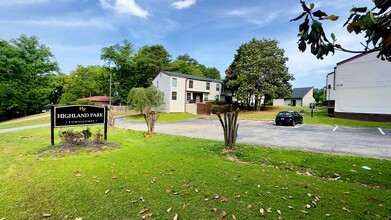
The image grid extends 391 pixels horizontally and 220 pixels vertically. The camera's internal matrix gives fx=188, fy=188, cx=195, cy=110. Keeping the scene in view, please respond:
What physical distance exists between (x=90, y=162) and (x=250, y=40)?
33.8m

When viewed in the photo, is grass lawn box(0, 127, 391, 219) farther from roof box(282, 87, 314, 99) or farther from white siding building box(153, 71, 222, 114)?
roof box(282, 87, 314, 99)

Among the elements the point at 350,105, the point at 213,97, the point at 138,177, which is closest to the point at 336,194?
the point at 138,177

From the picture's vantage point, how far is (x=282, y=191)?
3703mm

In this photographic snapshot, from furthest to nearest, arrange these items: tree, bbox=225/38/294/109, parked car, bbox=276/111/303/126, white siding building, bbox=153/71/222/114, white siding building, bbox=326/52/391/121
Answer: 1. white siding building, bbox=153/71/222/114
2. tree, bbox=225/38/294/109
3. white siding building, bbox=326/52/391/121
4. parked car, bbox=276/111/303/126

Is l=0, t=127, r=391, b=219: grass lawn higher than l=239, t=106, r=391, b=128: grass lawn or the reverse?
the reverse

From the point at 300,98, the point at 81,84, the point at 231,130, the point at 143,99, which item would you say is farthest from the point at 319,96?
the point at 81,84

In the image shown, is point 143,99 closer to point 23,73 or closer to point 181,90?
point 181,90

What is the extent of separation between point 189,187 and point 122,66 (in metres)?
42.5

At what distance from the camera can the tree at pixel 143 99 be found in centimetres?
2559

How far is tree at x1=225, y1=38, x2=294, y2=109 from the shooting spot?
29591 mm

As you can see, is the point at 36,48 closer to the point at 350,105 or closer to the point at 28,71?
the point at 28,71

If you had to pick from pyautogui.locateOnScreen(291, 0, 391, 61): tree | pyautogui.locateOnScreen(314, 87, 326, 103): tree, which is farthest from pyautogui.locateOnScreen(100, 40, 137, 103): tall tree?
pyautogui.locateOnScreen(314, 87, 326, 103): tree

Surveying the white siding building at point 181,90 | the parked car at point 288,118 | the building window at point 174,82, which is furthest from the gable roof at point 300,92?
the parked car at point 288,118

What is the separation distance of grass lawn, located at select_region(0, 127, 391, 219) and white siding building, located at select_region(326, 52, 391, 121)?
57.8 feet
